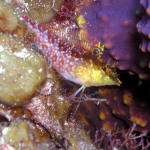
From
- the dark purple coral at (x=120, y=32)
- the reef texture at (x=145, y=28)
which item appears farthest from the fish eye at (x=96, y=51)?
the reef texture at (x=145, y=28)

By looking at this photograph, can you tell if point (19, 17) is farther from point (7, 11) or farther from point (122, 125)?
point (122, 125)

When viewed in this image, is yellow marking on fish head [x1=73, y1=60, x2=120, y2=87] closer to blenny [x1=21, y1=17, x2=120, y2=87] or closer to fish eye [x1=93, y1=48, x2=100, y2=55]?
blenny [x1=21, y1=17, x2=120, y2=87]

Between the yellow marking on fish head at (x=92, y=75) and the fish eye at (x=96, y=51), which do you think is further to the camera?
the yellow marking on fish head at (x=92, y=75)

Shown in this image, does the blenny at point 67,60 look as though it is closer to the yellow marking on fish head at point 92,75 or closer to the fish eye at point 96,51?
the yellow marking on fish head at point 92,75

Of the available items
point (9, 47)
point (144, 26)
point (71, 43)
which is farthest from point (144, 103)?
point (9, 47)

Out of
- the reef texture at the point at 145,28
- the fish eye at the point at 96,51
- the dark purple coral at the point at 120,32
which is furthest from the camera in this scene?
the fish eye at the point at 96,51

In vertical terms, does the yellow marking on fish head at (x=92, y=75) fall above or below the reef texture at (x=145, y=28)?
below

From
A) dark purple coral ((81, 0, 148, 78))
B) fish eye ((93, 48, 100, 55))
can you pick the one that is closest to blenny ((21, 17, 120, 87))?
fish eye ((93, 48, 100, 55))

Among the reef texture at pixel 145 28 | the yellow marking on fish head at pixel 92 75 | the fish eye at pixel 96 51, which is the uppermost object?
the reef texture at pixel 145 28
